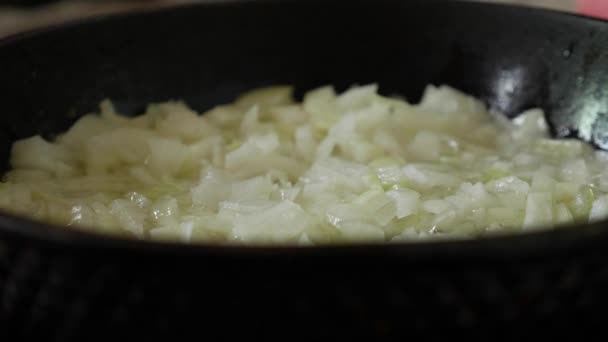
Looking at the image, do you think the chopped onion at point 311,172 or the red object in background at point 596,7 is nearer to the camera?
the chopped onion at point 311,172

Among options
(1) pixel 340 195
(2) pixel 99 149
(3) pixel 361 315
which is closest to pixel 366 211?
(1) pixel 340 195

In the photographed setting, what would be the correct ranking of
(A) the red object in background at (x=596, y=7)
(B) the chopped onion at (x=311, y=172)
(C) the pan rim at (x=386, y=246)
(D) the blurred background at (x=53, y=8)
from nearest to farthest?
1. (C) the pan rim at (x=386, y=246)
2. (B) the chopped onion at (x=311, y=172)
3. (A) the red object in background at (x=596, y=7)
4. (D) the blurred background at (x=53, y=8)

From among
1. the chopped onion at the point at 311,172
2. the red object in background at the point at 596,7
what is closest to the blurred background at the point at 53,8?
the red object in background at the point at 596,7

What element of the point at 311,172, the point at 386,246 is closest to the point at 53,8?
the point at 311,172

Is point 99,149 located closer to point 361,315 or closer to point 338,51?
point 338,51

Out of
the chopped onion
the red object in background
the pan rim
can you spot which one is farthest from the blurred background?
the pan rim

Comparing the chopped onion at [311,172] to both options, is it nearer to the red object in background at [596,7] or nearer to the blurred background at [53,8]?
the red object in background at [596,7]

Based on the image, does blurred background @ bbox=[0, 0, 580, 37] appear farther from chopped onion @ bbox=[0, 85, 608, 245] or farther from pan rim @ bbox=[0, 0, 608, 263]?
pan rim @ bbox=[0, 0, 608, 263]

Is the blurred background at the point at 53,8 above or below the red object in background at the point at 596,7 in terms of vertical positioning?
above
